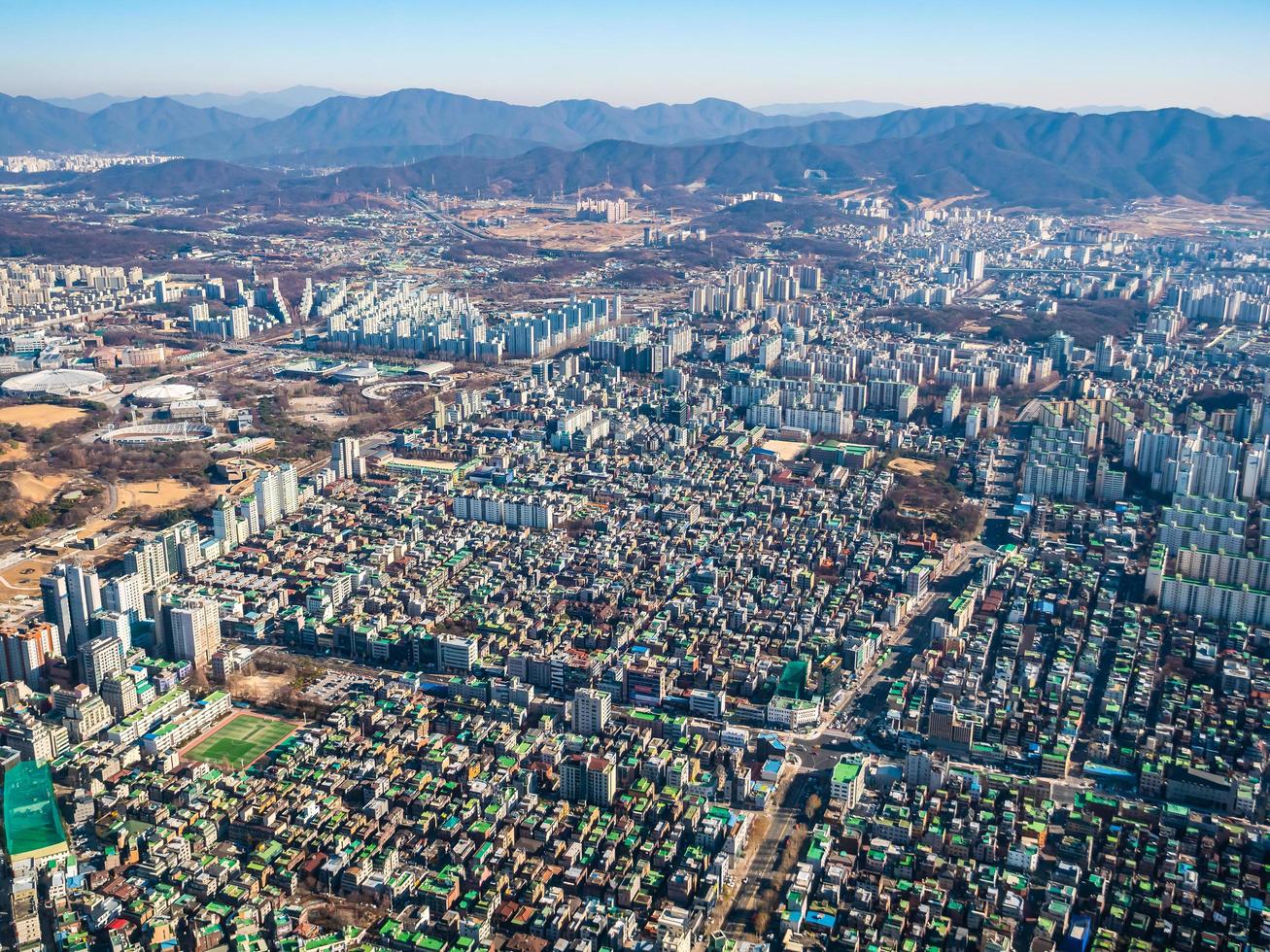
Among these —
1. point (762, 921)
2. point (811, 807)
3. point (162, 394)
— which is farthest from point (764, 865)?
point (162, 394)

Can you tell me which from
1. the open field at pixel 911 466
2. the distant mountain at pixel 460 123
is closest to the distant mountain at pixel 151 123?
the distant mountain at pixel 460 123

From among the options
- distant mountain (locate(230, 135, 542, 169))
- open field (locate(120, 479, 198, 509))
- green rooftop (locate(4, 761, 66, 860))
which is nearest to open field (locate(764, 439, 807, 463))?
open field (locate(120, 479, 198, 509))

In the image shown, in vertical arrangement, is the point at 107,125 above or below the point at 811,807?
above

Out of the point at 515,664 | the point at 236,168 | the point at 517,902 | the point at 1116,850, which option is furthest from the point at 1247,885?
Answer: the point at 236,168

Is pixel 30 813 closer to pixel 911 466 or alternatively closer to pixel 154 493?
pixel 154 493

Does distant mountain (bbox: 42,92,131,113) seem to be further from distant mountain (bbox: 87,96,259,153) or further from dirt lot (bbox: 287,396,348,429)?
dirt lot (bbox: 287,396,348,429)

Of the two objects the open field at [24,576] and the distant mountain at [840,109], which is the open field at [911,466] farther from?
the distant mountain at [840,109]
